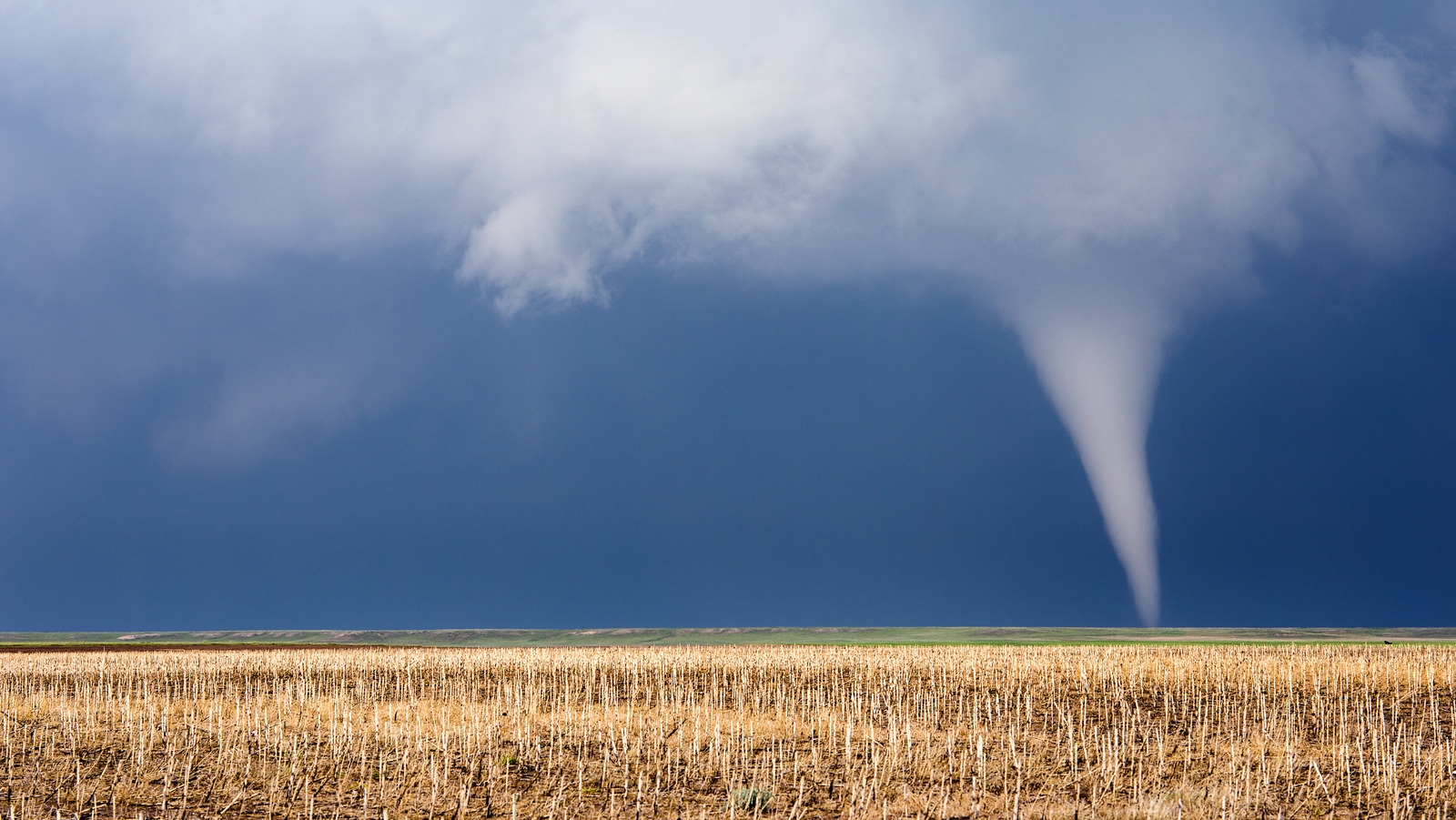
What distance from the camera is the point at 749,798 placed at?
14.2 meters

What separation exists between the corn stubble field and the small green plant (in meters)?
0.04

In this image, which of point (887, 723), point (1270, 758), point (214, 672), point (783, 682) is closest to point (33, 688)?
point (214, 672)

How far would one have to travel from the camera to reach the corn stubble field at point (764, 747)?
47.2 feet

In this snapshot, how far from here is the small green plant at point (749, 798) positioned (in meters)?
13.8

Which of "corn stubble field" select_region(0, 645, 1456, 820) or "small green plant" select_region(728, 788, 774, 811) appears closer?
"small green plant" select_region(728, 788, 774, 811)

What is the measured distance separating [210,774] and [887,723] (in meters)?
13.0

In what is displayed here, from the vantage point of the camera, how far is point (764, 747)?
64.1 ft

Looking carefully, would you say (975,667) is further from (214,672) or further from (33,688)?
(33,688)

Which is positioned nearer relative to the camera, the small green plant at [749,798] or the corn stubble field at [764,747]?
the small green plant at [749,798]

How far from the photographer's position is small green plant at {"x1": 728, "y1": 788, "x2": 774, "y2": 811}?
1383 cm

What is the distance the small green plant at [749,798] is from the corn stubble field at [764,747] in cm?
4

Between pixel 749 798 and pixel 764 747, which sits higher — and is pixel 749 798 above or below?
below

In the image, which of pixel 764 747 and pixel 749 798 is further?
pixel 764 747

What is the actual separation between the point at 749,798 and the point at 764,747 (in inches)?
214
